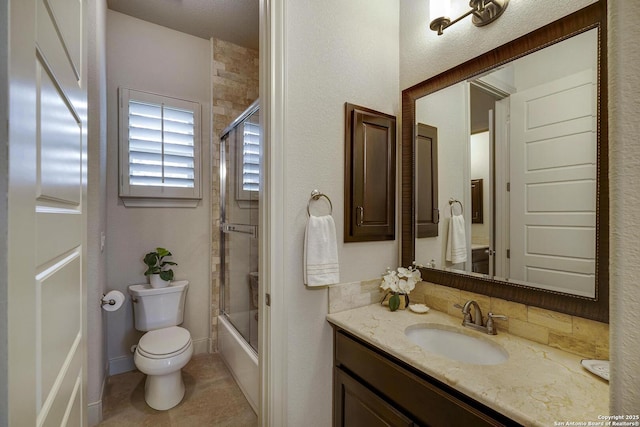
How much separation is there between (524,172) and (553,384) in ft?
2.54

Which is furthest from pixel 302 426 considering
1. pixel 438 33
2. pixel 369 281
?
pixel 438 33

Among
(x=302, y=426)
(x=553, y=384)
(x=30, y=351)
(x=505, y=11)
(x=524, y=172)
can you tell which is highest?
(x=505, y=11)

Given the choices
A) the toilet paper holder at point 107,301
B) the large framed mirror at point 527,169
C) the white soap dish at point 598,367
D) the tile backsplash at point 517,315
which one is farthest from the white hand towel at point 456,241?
the toilet paper holder at point 107,301

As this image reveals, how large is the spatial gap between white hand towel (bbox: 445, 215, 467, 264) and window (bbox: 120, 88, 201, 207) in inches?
83.7

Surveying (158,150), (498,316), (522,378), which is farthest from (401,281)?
(158,150)

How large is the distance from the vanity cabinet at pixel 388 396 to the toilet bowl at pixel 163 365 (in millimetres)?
1133

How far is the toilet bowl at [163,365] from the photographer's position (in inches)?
72.6

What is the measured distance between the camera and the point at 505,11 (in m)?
1.24

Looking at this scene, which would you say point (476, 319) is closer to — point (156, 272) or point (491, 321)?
point (491, 321)

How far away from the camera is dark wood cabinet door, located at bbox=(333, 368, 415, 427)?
1089mm

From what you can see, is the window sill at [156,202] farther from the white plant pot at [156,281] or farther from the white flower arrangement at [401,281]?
the white flower arrangement at [401,281]

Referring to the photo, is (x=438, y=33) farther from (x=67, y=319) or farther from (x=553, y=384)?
(x=67, y=319)

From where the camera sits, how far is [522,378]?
896 millimetres

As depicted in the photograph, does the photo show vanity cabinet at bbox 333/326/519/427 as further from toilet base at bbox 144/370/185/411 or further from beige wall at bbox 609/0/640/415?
toilet base at bbox 144/370/185/411
